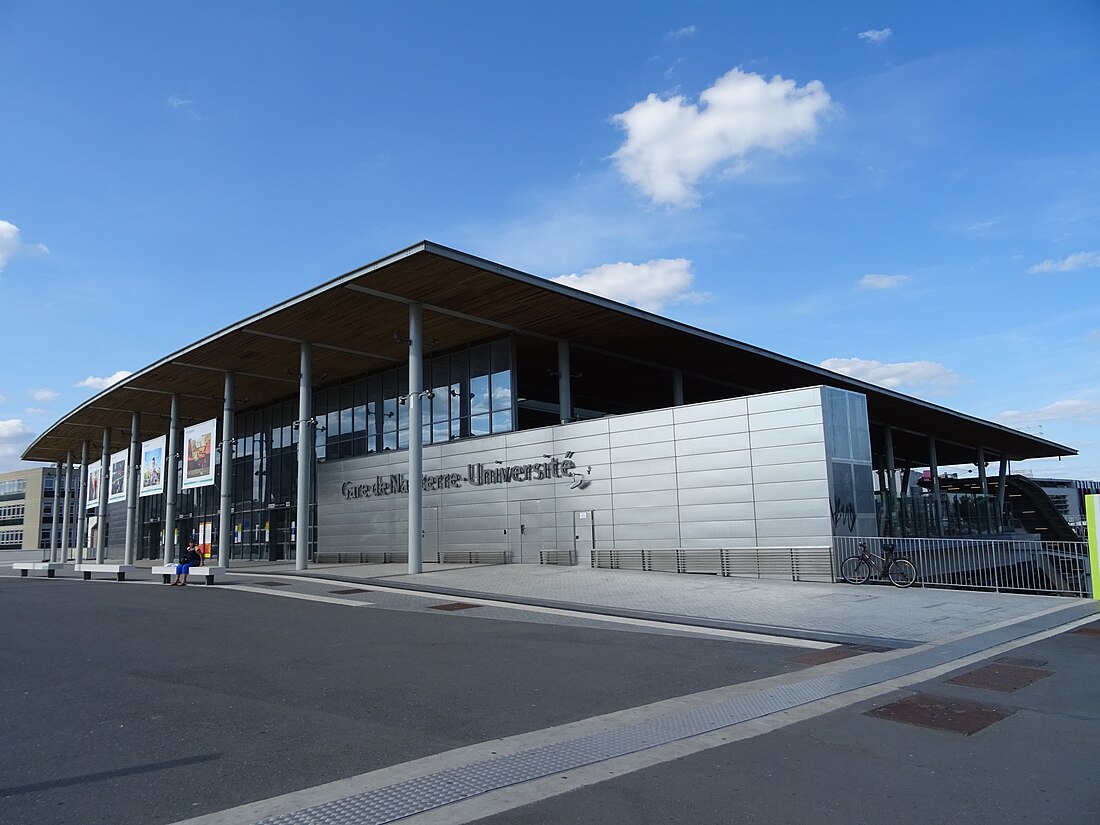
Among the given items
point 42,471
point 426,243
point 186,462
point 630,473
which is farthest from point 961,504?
point 42,471

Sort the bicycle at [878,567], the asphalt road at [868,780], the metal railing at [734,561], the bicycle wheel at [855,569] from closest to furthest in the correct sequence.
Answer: the asphalt road at [868,780], the bicycle at [878,567], the bicycle wheel at [855,569], the metal railing at [734,561]

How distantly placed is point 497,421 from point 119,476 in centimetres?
2771

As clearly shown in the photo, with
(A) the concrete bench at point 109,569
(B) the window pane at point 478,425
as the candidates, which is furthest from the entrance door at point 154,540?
(B) the window pane at point 478,425

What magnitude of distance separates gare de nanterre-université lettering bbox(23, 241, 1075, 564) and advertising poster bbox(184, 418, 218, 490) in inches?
6.4

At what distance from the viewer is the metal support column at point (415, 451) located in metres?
24.5

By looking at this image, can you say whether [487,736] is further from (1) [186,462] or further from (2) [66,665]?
(1) [186,462]

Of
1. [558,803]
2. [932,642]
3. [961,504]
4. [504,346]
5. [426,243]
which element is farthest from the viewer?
[961,504]

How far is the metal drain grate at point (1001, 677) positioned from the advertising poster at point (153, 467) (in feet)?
123

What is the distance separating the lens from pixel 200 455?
35.0m

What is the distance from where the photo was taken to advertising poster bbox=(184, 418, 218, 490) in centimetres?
3431

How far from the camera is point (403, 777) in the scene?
16.9ft

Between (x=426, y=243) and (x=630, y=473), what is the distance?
9.55 metres

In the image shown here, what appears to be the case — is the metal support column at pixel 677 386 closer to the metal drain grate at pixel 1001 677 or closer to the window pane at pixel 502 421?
the window pane at pixel 502 421

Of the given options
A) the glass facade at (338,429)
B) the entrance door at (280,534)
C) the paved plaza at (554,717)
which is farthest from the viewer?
the entrance door at (280,534)
